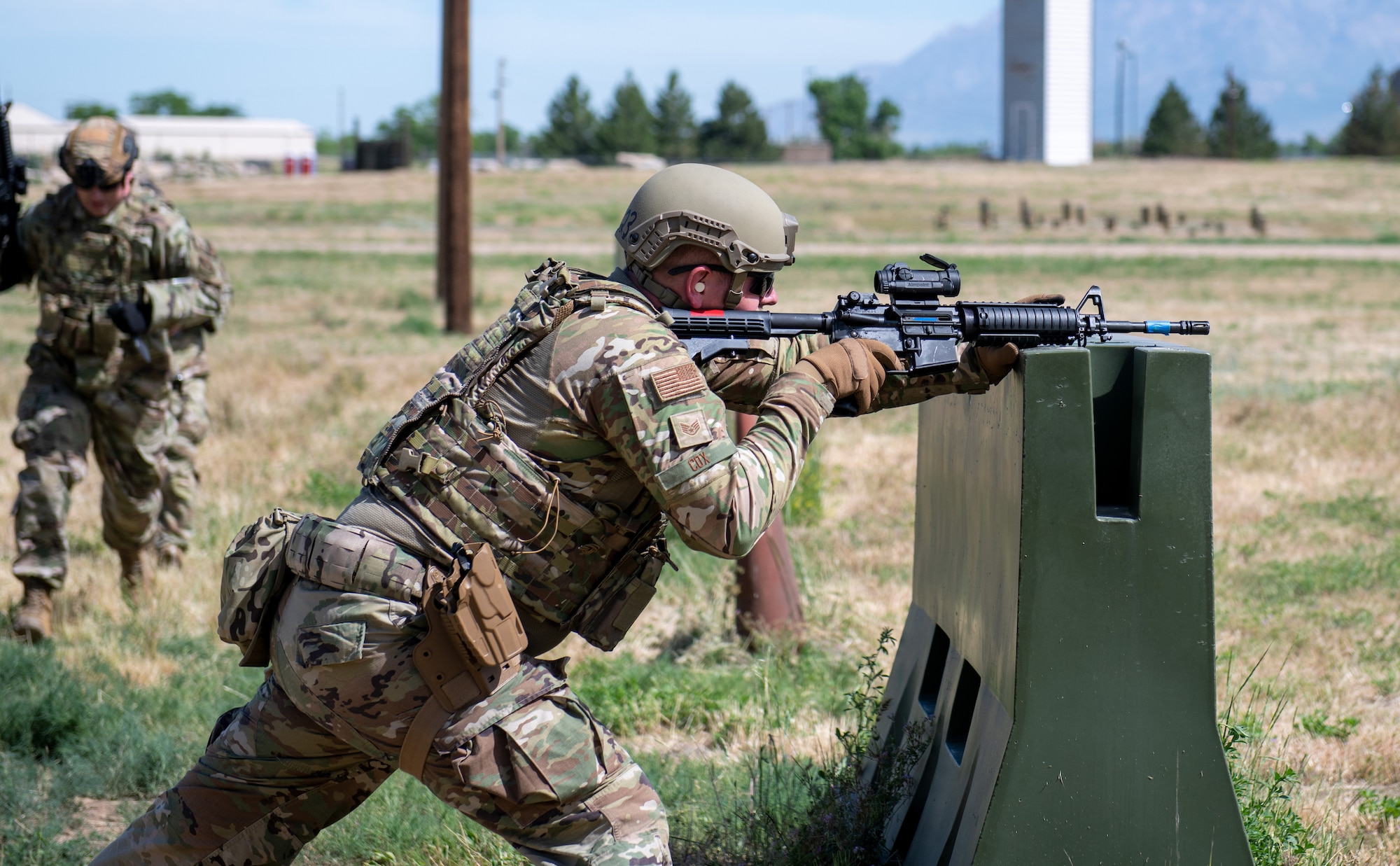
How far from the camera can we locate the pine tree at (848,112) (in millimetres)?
121500

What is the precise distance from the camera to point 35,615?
19.1 ft

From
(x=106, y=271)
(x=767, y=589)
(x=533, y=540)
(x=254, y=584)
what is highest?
(x=106, y=271)

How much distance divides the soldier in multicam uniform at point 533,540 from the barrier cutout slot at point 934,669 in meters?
1.12

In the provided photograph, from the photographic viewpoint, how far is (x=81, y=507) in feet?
26.9

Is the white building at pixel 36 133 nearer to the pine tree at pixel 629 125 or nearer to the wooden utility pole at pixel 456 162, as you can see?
the pine tree at pixel 629 125

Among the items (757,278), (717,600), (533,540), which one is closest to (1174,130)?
(717,600)

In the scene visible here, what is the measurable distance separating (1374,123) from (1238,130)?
9.43 meters

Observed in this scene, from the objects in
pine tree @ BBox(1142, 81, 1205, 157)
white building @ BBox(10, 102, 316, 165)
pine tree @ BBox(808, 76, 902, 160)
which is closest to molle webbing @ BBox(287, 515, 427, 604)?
pine tree @ BBox(1142, 81, 1205, 157)

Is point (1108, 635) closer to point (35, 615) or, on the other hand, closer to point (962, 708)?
point (962, 708)

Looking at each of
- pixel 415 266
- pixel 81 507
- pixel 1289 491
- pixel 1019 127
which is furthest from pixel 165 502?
pixel 1019 127

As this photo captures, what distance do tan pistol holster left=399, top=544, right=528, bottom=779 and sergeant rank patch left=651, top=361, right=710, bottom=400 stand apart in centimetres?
46

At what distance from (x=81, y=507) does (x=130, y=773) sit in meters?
4.25

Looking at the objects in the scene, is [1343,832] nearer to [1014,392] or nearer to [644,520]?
[1014,392]

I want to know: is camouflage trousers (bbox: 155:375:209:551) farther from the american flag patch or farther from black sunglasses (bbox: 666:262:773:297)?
the american flag patch
